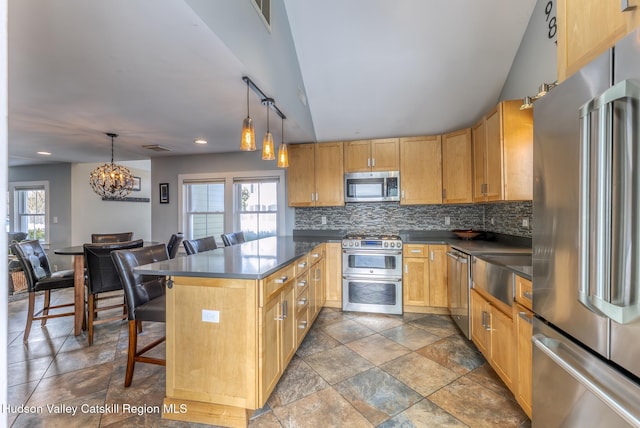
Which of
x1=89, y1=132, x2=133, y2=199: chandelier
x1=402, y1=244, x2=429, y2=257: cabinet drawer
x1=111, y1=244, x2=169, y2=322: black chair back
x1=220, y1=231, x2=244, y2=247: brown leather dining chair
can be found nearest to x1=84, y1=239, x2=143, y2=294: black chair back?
x1=111, y1=244, x2=169, y2=322: black chair back

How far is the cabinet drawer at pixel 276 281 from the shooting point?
63.1 inches

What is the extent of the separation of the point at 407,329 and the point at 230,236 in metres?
2.22

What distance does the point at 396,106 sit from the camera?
3.30 metres

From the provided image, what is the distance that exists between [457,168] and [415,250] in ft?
3.89

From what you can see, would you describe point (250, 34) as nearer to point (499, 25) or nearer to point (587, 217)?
point (587, 217)

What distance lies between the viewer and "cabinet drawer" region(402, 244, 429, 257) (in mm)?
3297

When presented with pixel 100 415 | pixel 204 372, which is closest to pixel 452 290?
pixel 204 372

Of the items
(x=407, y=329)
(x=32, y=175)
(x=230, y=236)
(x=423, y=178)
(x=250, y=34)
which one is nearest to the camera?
(x=250, y=34)

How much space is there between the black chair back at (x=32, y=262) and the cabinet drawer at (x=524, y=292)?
4.01m

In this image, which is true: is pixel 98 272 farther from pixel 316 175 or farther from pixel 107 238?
pixel 316 175

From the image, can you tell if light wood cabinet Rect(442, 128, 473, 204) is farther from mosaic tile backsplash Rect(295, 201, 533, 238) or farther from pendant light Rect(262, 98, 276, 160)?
pendant light Rect(262, 98, 276, 160)

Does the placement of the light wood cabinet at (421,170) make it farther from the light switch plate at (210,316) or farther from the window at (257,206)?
the light switch plate at (210,316)

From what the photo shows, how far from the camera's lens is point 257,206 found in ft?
14.3

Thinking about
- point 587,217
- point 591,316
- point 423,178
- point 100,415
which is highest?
point 423,178
